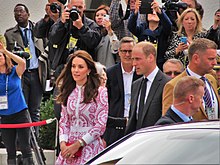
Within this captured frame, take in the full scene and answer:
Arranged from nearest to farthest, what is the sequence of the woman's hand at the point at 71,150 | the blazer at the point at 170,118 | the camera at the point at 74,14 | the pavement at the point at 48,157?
the blazer at the point at 170,118, the woman's hand at the point at 71,150, the camera at the point at 74,14, the pavement at the point at 48,157

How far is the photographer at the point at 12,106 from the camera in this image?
32.8 ft

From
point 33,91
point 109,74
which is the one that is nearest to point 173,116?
point 109,74

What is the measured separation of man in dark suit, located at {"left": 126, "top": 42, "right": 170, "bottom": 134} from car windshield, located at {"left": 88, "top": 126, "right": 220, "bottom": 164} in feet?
8.91

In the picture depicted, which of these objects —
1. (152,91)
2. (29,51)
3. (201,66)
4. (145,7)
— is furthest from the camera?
(29,51)

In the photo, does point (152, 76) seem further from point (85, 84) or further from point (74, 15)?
point (74, 15)

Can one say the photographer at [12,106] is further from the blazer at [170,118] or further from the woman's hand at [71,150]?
the blazer at [170,118]

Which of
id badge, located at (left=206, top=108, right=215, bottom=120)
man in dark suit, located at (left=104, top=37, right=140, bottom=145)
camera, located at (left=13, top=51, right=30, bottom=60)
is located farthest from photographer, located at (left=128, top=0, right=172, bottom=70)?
id badge, located at (left=206, top=108, right=215, bottom=120)

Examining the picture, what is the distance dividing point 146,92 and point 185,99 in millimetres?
1068

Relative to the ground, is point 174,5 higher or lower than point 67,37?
higher

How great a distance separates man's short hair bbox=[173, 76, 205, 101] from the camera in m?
6.72

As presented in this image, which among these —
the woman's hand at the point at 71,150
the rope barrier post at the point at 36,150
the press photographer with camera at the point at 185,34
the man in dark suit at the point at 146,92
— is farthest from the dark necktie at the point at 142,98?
the rope barrier post at the point at 36,150

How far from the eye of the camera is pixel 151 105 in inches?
299

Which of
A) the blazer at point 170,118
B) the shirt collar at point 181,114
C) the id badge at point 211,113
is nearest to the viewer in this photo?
the blazer at point 170,118

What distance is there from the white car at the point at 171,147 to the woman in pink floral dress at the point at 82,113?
2893 mm
